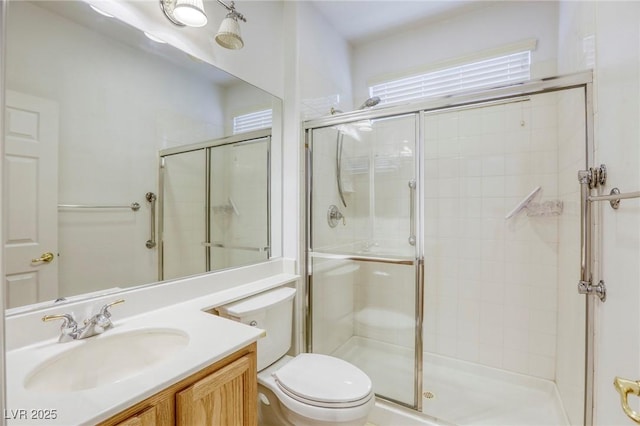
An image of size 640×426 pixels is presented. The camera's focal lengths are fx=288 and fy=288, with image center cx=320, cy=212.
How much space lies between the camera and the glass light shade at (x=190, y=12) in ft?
4.11

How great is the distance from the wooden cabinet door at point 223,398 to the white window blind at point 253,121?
131 centimetres

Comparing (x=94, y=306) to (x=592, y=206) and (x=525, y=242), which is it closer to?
(x=592, y=206)

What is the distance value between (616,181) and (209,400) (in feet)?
5.12

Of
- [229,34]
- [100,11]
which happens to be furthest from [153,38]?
[229,34]

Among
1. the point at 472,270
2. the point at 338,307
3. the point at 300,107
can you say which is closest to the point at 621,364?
the point at 472,270

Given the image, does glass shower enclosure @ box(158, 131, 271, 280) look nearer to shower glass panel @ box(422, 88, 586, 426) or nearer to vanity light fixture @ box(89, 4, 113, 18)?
vanity light fixture @ box(89, 4, 113, 18)

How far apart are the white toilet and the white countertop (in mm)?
269

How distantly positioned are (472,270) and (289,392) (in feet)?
5.48

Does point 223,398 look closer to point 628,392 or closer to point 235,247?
point 235,247

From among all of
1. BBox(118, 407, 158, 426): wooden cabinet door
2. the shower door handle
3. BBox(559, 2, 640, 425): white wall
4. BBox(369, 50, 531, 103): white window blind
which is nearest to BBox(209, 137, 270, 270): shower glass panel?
BBox(118, 407, 158, 426): wooden cabinet door

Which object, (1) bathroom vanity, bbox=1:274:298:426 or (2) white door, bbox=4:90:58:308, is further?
(2) white door, bbox=4:90:58:308

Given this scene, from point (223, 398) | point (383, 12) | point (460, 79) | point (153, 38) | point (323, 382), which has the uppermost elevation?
point (383, 12)

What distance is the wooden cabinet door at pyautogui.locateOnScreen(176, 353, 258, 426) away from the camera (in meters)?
0.84

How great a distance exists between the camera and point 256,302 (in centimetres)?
152
